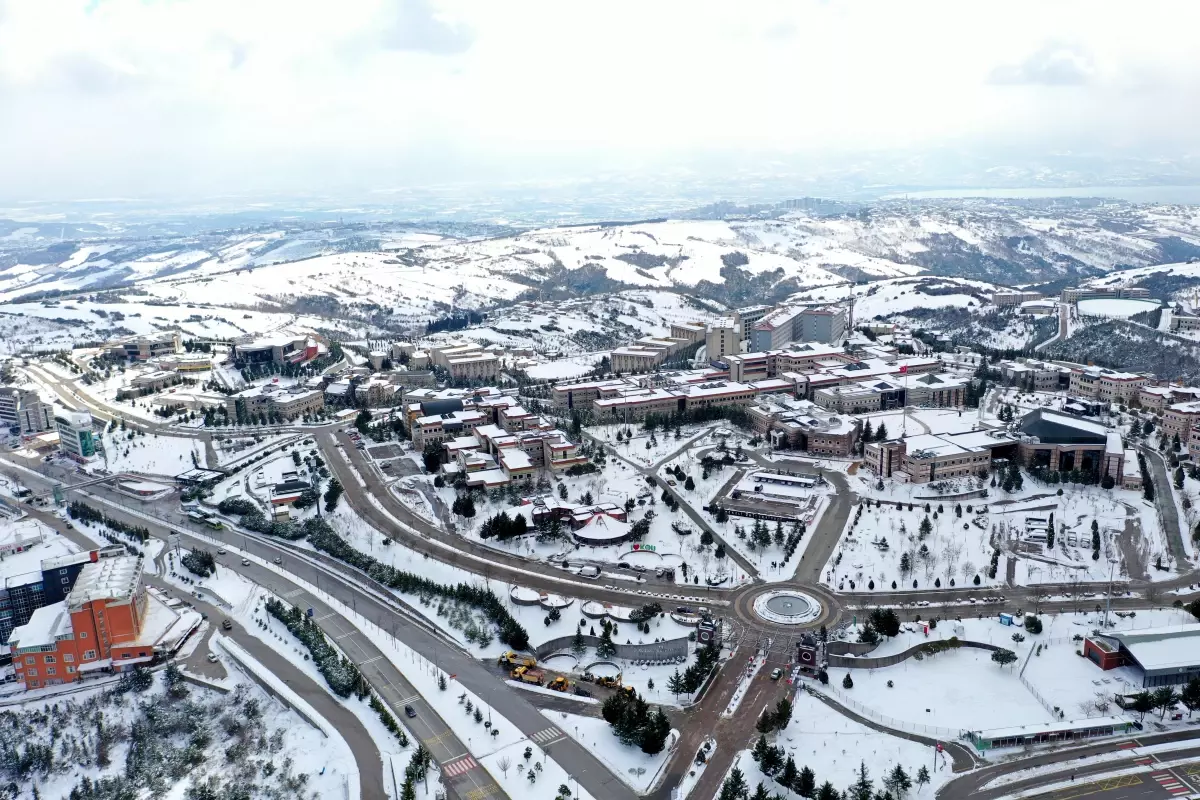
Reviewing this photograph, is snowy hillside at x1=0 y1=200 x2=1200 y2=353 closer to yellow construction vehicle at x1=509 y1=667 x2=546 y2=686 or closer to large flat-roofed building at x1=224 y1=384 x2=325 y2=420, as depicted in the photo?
large flat-roofed building at x1=224 y1=384 x2=325 y2=420

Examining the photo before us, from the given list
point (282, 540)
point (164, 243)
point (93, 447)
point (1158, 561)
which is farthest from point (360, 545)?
point (164, 243)

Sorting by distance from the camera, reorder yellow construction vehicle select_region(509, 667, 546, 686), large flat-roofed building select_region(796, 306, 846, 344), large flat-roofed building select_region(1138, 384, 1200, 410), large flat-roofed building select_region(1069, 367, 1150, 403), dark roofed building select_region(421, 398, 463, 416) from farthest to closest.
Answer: large flat-roofed building select_region(796, 306, 846, 344)
large flat-roofed building select_region(1069, 367, 1150, 403)
dark roofed building select_region(421, 398, 463, 416)
large flat-roofed building select_region(1138, 384, 1200, 410)
yellow construction vehicle select_region(509, 667, 546, 686)

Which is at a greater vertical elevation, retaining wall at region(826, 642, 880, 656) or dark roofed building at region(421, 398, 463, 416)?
dark roofed building at region(421, 398, 463, 416)

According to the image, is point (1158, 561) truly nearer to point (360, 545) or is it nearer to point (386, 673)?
point (386, 673)

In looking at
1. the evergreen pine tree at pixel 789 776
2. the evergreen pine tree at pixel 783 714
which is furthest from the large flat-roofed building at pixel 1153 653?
the evergreen pine tree at pixel 789 776

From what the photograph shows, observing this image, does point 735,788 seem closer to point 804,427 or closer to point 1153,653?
point 1153,653

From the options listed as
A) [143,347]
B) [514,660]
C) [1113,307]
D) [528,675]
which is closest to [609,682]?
[528,675]

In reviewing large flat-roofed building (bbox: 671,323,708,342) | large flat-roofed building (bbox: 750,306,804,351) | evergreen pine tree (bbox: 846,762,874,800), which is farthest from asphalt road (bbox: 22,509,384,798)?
large flat-roofed building (bbox: 671,323,708,342)
